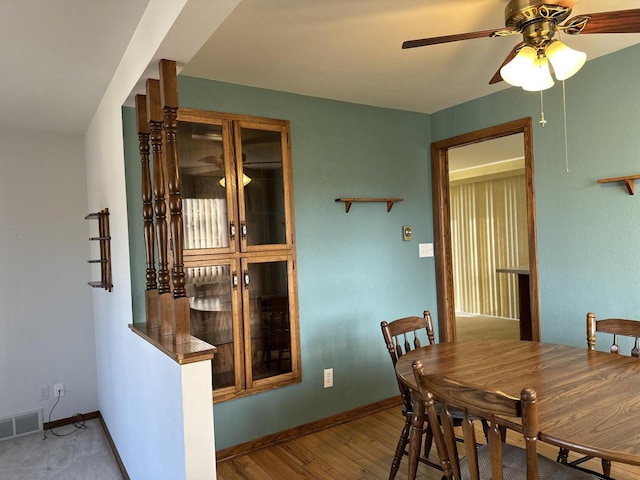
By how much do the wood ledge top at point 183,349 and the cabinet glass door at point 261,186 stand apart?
105 centimetres

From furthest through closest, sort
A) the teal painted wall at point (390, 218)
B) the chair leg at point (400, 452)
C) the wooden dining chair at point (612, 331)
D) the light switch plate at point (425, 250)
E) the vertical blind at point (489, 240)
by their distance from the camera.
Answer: the vertical blind at point (489, 240)
the light switch plate at point (425, 250)
the teal painted wall at point (390, 218)
the chair leg at point (400, 452)
the wooden dining chair at point (612, 331)

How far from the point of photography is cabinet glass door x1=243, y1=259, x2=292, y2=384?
9.52 feet

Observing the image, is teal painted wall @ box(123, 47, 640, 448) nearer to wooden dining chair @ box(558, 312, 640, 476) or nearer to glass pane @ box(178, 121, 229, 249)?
glass pane @ box(178, 121, 229, 249)

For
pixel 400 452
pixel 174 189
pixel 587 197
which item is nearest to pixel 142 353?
pixel 174 189

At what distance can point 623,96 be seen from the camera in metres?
2.60

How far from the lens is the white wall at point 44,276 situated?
3438 mm

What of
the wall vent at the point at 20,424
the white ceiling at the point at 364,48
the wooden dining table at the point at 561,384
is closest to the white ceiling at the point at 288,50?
the white ceiling at the point at 364,48

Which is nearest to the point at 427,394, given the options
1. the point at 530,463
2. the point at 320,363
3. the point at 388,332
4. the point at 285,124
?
the point at 530,463

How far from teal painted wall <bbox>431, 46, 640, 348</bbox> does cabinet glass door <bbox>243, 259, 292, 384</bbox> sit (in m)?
1.76

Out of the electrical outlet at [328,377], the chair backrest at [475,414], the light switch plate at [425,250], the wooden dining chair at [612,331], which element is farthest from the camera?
the light switch plate at [425,250]

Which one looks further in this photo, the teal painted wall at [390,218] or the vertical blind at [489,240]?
the vertical blind at [489,240]

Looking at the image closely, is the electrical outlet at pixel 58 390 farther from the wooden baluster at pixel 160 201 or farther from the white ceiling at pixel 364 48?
the white ceiling at pixel 364 48

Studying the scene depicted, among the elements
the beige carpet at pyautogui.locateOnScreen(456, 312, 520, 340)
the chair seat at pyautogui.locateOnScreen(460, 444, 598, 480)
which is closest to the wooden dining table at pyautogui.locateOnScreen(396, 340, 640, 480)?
the chair seat at pyautogui.locateOnScreen(460, 444, 598, 480)

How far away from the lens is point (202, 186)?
2.75 meters
